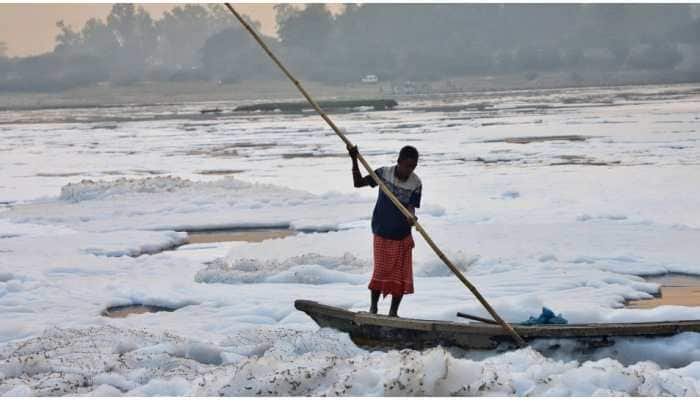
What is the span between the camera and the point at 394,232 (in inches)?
250

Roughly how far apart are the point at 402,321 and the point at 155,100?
106 meters

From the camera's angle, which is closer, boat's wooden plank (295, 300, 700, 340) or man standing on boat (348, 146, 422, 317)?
boat's wooden plank (295, 300, 700, 340)

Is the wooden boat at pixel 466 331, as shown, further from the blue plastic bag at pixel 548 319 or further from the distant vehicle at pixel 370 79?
the distant vehicle at pixel 370 79

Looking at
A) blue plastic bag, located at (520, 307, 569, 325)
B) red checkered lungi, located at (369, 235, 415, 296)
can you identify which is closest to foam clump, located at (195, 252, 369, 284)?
red checkered lungi, located at (369, 235, 415, 296)

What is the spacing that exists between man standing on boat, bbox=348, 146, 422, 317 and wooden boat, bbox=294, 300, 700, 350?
18 centimetres

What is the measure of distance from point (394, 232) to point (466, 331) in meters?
0.83

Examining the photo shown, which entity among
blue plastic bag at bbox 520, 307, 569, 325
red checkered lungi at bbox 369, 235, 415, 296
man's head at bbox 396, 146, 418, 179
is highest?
man's head at bbox 396, 146, 418, 179

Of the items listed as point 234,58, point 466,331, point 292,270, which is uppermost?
point 234,58

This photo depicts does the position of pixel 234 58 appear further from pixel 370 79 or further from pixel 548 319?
pixel 548 319

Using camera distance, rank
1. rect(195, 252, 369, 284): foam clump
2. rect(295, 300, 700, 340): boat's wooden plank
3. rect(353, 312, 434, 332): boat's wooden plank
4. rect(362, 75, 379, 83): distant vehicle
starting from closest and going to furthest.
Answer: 1. rect(295, 300, 700, 340): boat's wooden plank
2. rect(353, 312, 434, 332): boat's wooden plank
3. rect(195, 252, 369, 284): foam clump
4. rect(362, 75, 379, 83): distant vehicle

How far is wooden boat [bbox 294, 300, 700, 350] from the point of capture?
581 centimetres

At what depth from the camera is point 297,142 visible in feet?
92.5

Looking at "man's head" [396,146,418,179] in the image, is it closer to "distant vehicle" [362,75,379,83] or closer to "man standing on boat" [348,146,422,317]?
"man standing on boat" [348,146,422,317]

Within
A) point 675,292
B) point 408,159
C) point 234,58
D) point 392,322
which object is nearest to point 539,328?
point 392,322
